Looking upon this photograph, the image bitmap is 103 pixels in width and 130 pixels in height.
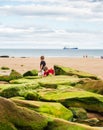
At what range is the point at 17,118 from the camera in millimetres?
12141

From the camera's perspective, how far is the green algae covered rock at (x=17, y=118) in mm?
11852

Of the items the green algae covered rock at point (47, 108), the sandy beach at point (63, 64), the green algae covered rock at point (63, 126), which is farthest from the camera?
the sandy beach at point (63, 64)

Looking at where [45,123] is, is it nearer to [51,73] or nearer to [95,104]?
[95,104]

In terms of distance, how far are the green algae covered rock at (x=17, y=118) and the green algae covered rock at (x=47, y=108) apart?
201 cm

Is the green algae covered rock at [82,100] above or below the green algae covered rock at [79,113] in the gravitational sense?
above

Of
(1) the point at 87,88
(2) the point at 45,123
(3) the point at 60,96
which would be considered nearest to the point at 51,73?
(1) the point at 87,88

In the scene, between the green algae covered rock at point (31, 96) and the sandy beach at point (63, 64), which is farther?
the sandy beach at point (63, 64)

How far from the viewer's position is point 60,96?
1878 centimetres

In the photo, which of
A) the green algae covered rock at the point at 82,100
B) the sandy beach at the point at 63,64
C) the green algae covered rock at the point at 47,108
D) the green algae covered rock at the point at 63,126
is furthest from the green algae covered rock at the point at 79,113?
the sandy beach at the point at 63,64

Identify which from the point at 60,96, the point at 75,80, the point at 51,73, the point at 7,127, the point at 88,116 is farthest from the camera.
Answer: the point at 51,73

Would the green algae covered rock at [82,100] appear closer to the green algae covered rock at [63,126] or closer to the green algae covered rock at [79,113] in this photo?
the green algae covered rock at [79,113]

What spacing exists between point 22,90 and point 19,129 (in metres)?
7.90

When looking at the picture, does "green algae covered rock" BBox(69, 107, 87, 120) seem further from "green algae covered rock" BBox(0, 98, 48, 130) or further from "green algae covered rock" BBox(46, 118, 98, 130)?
"green algae covered rock" BBox(0, 98, 48, 130)

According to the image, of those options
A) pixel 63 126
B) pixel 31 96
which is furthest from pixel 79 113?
pixel 63 126
